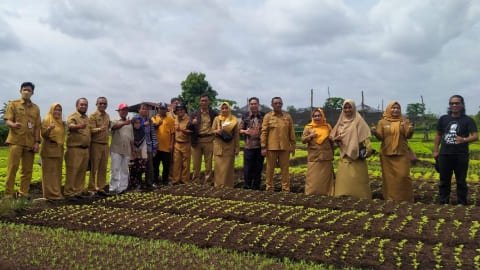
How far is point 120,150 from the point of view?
902cm

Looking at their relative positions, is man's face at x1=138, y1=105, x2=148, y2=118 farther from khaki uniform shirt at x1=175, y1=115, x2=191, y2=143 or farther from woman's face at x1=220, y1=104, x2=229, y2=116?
woman's face at x1=220, y1=104, x2=229, y2=116

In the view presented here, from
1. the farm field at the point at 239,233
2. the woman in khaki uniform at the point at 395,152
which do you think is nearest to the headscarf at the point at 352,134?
the woman in khaki uniform at the point at 395,152

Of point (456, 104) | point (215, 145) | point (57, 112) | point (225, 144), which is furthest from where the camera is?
point (215, 145)

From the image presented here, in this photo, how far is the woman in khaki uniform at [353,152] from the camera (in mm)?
8164

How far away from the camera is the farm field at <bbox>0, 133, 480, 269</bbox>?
4.62 metres

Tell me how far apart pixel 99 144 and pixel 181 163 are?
2157 millimetres

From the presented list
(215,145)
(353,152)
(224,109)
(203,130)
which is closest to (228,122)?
(224,109)

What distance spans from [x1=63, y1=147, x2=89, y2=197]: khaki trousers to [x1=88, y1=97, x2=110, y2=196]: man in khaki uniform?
0.23 m

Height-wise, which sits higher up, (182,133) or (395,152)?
(182,133)

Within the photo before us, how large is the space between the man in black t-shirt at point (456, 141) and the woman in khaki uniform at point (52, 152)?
7129 mm

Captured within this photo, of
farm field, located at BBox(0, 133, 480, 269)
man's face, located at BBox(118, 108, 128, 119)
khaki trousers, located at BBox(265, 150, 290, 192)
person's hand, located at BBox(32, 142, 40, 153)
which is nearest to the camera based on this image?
farm field, located at BBox(0, 133, 480, 269)

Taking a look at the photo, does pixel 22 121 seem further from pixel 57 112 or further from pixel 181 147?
pixel 181 147

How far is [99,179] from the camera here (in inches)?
354

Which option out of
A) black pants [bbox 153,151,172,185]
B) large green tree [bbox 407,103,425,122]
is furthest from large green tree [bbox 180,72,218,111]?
black pants [bbox 153,151,172,185]
